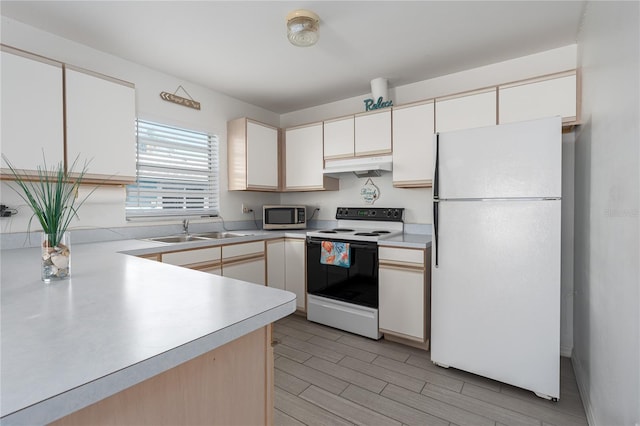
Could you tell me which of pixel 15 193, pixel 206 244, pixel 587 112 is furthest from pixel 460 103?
pixel 15 193

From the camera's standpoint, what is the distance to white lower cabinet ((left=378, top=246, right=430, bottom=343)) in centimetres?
246

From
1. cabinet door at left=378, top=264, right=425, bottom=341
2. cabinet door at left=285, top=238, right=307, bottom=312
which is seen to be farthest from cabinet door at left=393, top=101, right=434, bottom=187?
cabinet door at left=285, top=238, right=307, bottom=312

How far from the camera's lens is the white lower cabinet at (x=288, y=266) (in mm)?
3191

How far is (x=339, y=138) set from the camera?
127 inches

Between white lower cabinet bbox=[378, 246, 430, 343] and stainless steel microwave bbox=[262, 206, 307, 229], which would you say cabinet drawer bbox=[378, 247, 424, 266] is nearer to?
white lower cabinet bbox=[378, 246, 430, 343]

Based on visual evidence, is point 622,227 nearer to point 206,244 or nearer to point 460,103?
point 460,103

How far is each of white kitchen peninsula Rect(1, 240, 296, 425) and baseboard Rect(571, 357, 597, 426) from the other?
1.80m

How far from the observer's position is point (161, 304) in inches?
34.5

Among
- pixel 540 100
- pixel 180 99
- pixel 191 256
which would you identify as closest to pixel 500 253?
pixel 540 100

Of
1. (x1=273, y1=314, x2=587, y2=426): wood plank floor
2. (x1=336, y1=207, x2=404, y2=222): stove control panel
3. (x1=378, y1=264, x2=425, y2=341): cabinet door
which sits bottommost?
(x1=273, y1=314, x2=587, y2=426): wood plank floor

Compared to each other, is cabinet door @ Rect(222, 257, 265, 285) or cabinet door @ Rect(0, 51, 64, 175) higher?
cabinet door @ Rect(0, 51, 64, 175)

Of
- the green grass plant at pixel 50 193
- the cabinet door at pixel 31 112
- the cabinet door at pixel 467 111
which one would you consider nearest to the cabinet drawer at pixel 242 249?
the green grass plant at pixel 50 193

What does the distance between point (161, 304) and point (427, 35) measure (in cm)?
248

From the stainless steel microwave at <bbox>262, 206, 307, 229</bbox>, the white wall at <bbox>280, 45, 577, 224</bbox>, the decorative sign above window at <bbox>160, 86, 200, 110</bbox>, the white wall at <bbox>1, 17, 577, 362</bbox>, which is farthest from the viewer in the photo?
the stainless steel microwave at <bbox>262, 206, 307, 229</bbox>
